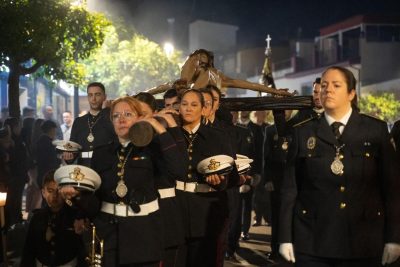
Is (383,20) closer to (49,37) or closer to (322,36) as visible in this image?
(322,36)

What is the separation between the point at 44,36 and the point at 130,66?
31657mm

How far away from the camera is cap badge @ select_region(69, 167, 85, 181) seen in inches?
221

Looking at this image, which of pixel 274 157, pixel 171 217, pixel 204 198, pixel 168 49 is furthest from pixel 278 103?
pixel 168 49

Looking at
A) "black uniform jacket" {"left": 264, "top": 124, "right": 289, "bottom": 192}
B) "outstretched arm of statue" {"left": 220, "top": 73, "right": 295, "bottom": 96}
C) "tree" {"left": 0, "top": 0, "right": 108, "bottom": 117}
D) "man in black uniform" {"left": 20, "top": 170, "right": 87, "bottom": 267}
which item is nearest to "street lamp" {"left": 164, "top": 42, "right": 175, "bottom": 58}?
"tree" {"left": 0, "top": 0, "right": 108, "bottom": 117}

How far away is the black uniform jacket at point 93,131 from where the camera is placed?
30.5 ft

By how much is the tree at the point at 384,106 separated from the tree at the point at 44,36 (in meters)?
23.0

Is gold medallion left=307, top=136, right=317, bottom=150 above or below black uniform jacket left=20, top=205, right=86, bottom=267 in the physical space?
above

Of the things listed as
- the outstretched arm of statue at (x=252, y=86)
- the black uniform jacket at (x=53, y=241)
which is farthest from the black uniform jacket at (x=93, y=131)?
the black uniform jacket at (x=53, y=241)

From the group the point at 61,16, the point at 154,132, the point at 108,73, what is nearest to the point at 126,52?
the point at 108,73

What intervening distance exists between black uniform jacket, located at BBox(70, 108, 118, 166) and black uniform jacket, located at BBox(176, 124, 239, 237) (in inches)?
64.9

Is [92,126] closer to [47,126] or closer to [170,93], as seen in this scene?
[170,93]

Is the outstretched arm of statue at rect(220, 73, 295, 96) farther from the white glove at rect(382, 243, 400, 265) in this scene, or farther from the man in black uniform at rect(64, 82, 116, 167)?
the white glove at rect(382, 243, 400, 265)

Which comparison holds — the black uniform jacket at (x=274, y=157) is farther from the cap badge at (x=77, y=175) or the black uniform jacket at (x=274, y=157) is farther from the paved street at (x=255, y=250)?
the cap badge at (x=77, y=175)

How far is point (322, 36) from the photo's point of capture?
51344mm
